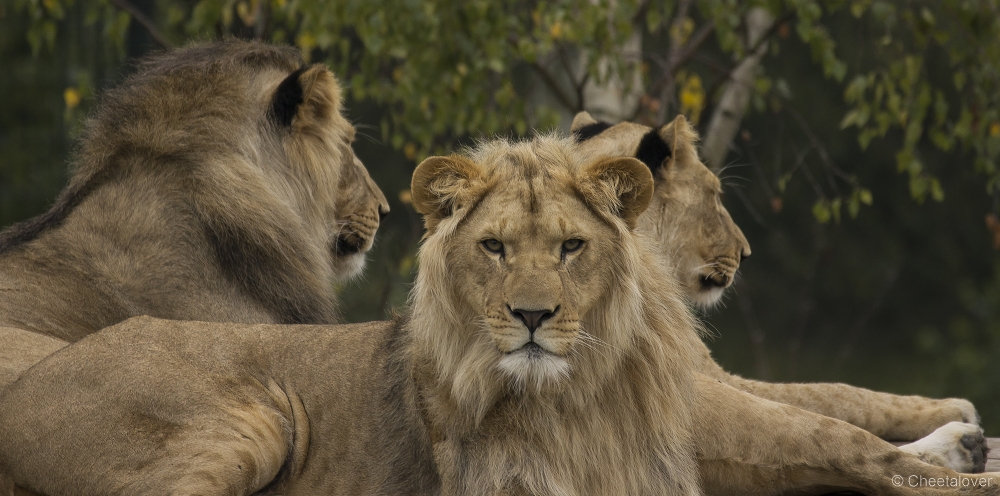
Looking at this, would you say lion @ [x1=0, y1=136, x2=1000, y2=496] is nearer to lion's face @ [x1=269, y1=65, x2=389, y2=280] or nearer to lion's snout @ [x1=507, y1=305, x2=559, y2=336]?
lion's snout @ [x1=507, y1=305, x2=559, y2=336]

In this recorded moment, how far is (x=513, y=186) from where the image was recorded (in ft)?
10.9

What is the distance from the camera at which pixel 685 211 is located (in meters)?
4.84

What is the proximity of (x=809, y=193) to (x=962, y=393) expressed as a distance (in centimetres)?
268

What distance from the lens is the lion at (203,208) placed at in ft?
15.0

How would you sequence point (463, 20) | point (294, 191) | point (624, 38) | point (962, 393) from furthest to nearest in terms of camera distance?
point (962, 393), point (463, 20), point (624, 38), point (294, 191)

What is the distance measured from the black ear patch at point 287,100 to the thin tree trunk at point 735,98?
3.23 metres

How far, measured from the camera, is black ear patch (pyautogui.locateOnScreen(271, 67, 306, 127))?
4.95 meters

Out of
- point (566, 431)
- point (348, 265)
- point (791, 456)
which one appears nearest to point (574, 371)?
point (566, 431)

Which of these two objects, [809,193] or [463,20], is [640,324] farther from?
[809,193]

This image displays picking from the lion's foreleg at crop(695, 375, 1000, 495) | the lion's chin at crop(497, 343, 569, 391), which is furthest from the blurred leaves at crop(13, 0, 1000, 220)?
the lion's chin at crop(497, 343, 569, 391)

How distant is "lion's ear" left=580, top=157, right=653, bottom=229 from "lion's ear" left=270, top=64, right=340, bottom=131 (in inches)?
75.5

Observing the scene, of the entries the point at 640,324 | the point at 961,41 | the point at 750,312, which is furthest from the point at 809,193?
the point at 640,324

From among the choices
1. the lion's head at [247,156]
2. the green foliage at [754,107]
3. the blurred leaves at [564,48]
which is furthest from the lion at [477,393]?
the blurred leaves at [564,48]

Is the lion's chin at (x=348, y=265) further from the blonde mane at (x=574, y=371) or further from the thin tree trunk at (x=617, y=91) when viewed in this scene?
the thin tree trunk at (x=617, y=91)
